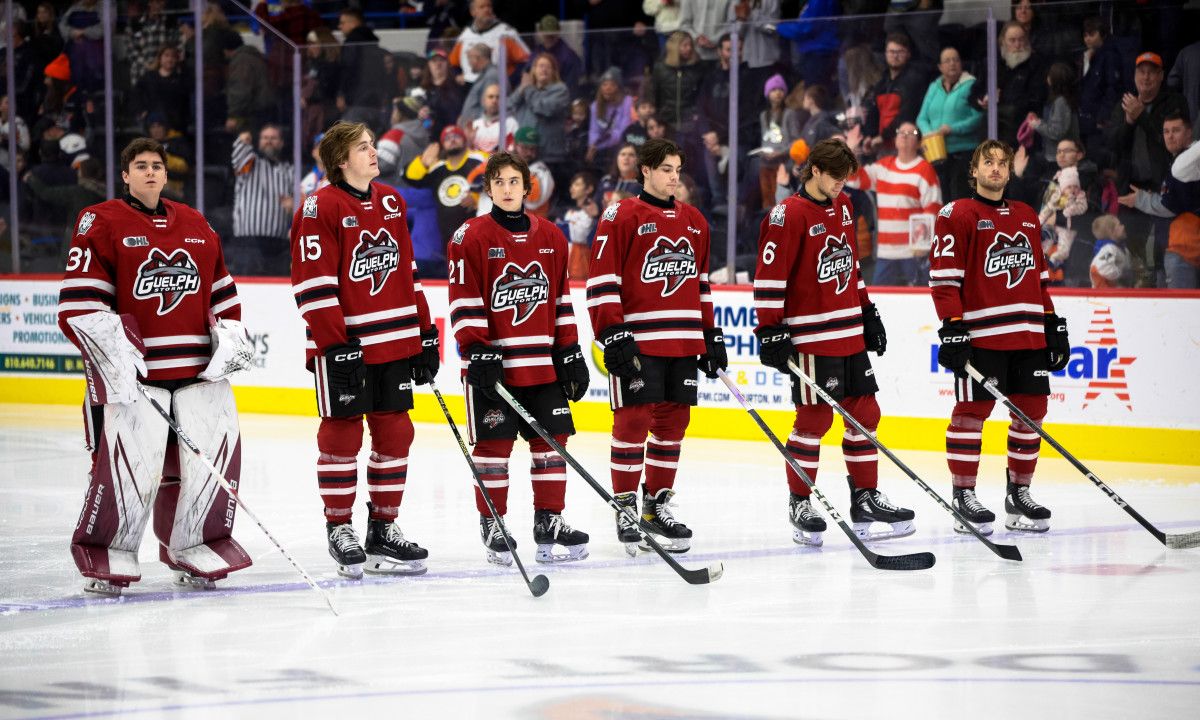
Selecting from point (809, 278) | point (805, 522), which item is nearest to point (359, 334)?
point (809, 278)

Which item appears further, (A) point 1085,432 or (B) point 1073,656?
(A) point 1085,432

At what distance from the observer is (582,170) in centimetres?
905

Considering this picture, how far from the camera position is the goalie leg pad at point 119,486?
4551mm

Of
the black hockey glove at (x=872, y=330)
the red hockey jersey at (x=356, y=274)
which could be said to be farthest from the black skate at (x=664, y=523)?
the red hockey jersey at (x=356, y=274)

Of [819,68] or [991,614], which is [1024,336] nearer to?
[991,614]

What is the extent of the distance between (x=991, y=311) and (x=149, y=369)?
2800 millimetres

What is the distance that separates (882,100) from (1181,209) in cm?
156

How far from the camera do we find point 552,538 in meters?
5.08

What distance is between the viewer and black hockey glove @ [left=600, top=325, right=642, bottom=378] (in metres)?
4.97

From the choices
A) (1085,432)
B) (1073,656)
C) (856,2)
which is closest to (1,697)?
(1073,656)

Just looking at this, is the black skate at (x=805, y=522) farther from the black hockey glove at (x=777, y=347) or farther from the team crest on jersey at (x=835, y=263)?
the team crest on jersey at (x=835, y=263)

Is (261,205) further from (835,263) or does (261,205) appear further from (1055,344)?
(1055,344)

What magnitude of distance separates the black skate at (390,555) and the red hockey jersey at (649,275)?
897 mm

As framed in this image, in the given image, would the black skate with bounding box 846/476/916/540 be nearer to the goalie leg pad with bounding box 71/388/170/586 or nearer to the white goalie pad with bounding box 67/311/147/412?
the goalie leg pad with bounding box 71/388/170/586
